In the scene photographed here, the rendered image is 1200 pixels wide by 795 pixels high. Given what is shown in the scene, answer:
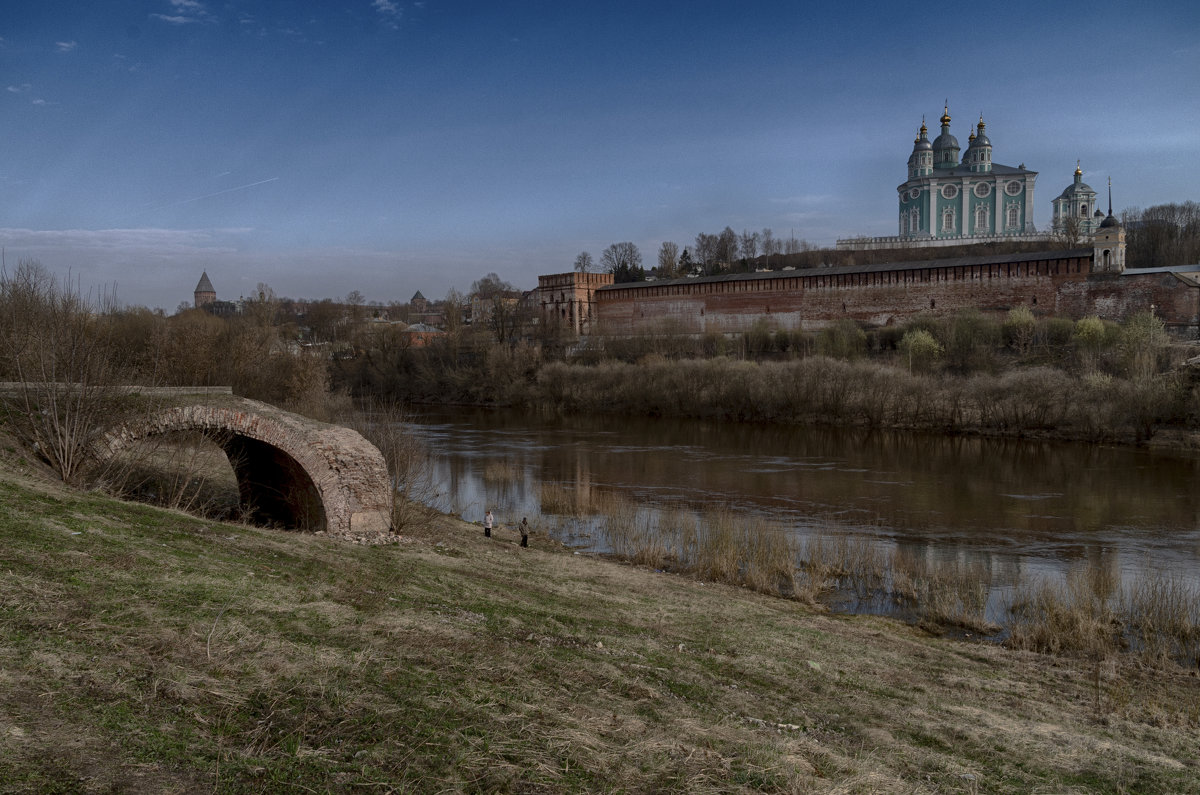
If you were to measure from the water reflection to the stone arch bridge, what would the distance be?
388 cm

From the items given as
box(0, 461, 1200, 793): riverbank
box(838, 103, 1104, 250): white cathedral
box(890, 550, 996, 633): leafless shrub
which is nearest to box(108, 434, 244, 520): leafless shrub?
box(0, 461, 1200, 793): riverbank

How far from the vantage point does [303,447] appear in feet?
24.3

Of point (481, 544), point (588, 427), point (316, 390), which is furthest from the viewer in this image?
point (588, 427)

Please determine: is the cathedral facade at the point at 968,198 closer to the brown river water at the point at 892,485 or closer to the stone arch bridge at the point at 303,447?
the brown river water at the point at 892,485

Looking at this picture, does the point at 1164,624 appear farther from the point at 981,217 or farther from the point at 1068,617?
the point at 981,217

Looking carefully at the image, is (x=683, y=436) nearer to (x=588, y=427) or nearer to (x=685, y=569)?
(x=588, y=427)

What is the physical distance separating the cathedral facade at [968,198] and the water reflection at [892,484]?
3576 centimetres

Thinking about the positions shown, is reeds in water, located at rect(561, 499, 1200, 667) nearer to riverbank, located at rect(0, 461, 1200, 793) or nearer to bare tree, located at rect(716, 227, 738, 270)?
riverbank, located at rect(0, 461, 1200, 793)

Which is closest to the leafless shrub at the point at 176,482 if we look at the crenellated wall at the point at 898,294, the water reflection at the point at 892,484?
the water reflection at the point at 892,484

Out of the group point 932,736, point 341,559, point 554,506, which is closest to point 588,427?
point 554,506

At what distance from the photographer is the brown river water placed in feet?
32.9

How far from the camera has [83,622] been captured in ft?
11.0

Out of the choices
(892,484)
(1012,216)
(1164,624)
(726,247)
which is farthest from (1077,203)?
(1164,624)

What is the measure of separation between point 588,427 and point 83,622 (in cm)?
1971
